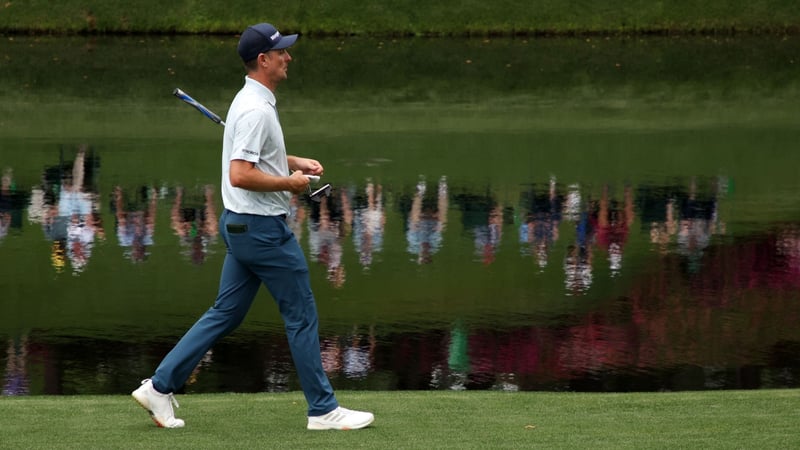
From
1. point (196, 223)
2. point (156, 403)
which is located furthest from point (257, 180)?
point (196, 223)

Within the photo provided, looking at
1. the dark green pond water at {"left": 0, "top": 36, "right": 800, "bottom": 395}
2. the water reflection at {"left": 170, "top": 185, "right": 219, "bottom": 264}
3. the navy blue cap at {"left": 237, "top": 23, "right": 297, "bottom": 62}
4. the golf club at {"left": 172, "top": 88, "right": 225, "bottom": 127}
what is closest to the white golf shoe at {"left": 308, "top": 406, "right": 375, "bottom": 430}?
the golf club at {"left": 172, "top": 88, "right": 225, "bottom": 127}

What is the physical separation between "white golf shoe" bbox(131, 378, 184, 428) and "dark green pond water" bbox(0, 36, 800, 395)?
6.24 ft

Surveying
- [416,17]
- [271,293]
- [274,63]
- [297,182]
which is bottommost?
[271,293]

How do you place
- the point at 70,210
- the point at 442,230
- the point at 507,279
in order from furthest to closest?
the point at 70,210
the point at 442,230
the point at 507,279

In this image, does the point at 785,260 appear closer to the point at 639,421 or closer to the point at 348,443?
the point at 639,421

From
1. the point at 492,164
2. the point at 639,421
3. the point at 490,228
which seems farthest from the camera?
the point at 492,164

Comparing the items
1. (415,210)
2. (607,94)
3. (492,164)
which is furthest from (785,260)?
(607,94)

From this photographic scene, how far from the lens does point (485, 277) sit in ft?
40.0

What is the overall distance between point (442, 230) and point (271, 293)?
749cm

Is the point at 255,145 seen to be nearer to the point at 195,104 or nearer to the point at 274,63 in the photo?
the point at 274,63

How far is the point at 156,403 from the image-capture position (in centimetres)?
680

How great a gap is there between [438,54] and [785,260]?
780 inches

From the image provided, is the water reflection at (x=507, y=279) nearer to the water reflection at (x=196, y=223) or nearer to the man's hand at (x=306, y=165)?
the water reflection at (x=196, y=223)

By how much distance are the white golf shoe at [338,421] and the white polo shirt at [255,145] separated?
0.92 meters
